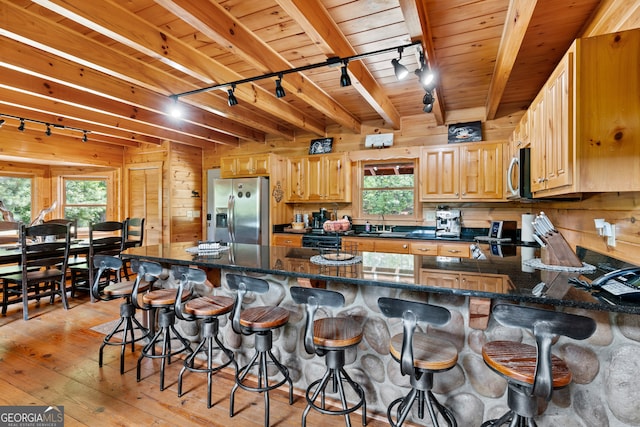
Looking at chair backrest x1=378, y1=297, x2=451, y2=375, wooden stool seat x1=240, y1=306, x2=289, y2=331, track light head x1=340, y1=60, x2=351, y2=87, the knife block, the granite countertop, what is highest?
track light head x1=340, y1=60, x2=351, y2=87

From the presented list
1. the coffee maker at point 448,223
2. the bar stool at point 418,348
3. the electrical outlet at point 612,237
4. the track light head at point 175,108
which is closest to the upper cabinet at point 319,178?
the coffee maker at point 448,223

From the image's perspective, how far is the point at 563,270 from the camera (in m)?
1.71

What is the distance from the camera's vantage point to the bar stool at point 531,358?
113 centimetres

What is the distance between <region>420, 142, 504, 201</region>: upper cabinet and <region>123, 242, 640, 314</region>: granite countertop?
1485 mm

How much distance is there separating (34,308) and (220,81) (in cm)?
366

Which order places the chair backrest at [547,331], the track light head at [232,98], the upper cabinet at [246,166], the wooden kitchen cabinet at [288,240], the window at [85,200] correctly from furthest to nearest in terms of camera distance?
the window at [85,200] → the upper cabinet at [246,166] → the wooden kitchen cabinet at [288,240] → the track light head at [232,98] → the chair backrest at [547,331]

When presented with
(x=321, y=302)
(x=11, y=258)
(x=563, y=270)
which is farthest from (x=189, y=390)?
(x=11, y=258)

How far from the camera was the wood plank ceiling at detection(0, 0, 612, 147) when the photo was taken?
1.99 metres

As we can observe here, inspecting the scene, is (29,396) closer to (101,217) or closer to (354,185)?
(354,185)

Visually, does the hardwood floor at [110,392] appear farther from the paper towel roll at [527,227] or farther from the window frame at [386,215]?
the window frame at [386,215]

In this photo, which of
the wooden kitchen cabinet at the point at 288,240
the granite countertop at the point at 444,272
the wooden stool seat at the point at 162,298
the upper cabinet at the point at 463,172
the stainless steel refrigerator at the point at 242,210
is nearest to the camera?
the granite countertop at the point at 444,272

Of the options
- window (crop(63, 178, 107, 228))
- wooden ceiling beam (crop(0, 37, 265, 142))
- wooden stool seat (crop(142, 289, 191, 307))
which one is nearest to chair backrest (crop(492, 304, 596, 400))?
wooden stool seat (crop(142, 289, 191, 307))

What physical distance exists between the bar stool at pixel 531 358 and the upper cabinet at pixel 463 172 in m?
→ 2.84

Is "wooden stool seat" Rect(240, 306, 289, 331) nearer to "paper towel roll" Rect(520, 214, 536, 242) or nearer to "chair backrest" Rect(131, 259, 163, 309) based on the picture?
"chair backrest" Rect(131, 259, 163, 309)
